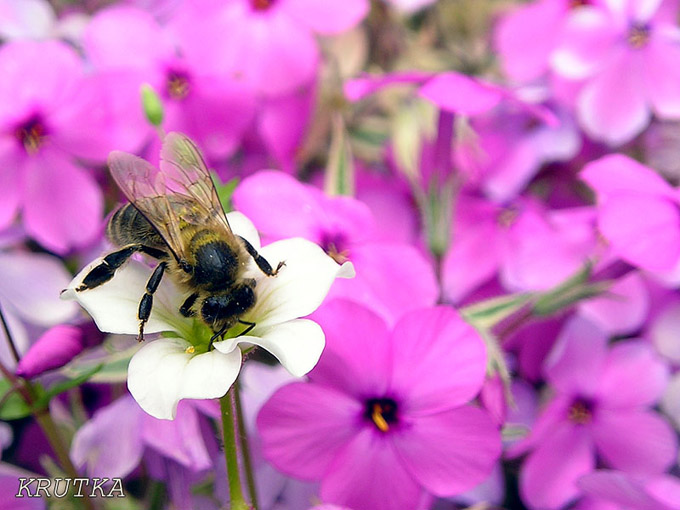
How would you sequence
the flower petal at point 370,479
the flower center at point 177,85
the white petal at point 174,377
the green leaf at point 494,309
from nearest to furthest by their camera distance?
the white petal at point 174,377
the flower petal at point 370,479
the green leaf at point 494,309
the flower center at point 177,85

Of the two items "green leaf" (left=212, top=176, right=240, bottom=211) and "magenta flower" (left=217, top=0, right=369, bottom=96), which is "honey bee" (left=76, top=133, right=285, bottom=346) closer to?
"green leaf" (left=212, top=176, right=240, bottom=211)

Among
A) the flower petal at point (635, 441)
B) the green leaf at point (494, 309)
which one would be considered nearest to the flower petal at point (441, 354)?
the green leaf at point (494, 309)

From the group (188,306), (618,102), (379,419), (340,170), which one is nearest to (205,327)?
(188,306)

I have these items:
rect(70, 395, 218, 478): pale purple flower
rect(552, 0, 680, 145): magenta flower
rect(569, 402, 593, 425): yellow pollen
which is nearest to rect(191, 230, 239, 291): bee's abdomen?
rect(70, 395, 218, 478): pale purple flower

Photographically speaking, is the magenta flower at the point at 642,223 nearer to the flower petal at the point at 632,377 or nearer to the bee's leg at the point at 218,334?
the flower petal at the point at 632,377

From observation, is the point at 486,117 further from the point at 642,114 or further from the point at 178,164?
the point at 178,164

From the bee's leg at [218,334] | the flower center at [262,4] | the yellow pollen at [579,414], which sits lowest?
the yellow pollen at [579,414]

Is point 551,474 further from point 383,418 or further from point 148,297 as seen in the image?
point 148,297
